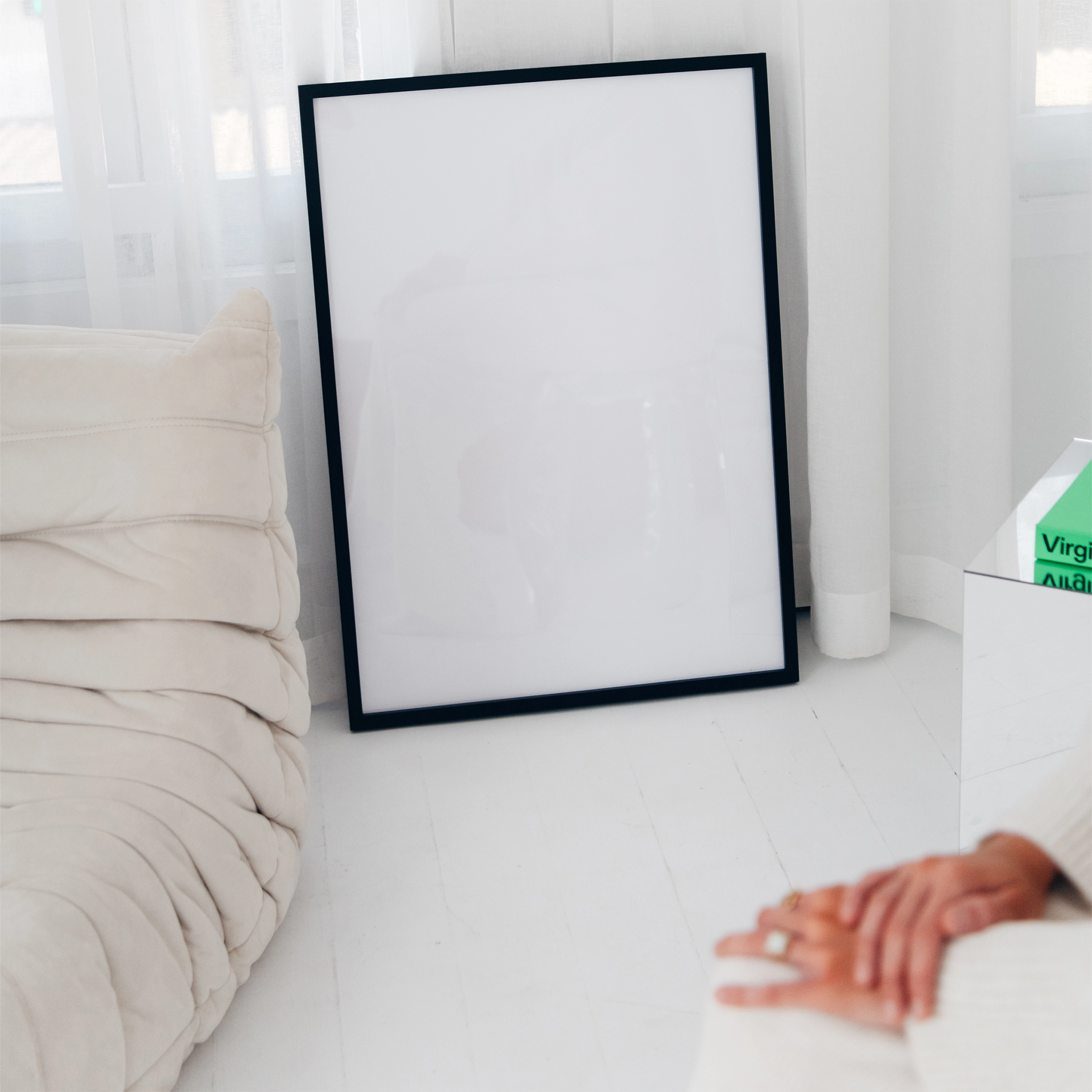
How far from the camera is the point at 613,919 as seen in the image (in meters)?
1.48

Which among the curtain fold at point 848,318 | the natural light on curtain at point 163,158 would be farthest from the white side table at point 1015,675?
the natural light on curtain at point 163,158

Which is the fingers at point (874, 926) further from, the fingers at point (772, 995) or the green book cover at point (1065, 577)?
the green book cover at point (1065, 577)

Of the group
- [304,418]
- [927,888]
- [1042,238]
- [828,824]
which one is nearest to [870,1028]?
[927,888]

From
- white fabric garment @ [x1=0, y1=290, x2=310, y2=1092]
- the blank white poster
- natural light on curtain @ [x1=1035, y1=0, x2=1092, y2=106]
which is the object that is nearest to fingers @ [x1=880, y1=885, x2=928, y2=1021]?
white fabric garment @ [x1=0, y1=290, x2=310, y2=1092]

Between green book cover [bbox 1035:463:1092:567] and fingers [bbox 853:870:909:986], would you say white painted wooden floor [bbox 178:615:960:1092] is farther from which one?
fingers [bbox 853:870:909:986]

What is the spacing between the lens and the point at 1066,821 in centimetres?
75

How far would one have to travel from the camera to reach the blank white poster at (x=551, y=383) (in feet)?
5.89

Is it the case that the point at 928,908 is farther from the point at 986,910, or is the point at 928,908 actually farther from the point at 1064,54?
the point at 1064,54

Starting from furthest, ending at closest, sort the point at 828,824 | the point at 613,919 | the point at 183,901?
the point at 828,824 → the point at 613,919 → the point at 183,901

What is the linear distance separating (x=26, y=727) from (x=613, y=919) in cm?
73

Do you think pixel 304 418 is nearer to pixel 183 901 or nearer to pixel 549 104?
pixel 549 104

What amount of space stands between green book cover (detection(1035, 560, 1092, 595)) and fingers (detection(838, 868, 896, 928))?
0.58 meters

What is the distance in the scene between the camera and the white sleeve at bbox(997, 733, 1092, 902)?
0.73 m

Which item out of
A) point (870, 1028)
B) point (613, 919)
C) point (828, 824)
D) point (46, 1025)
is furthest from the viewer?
point (828, 824)
